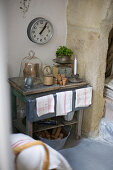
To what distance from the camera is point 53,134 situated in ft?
10.6

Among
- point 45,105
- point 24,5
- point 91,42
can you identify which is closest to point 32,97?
point 45,105

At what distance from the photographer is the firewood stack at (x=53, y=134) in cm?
318

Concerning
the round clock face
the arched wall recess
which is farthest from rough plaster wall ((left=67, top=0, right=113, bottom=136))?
the arched wall recess

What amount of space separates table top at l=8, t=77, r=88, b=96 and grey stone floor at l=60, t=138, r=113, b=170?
2.91ft

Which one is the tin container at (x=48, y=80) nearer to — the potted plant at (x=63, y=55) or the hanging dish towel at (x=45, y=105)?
the hanging dish towel at (x=45, y=105)

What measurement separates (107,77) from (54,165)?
2.29 metres

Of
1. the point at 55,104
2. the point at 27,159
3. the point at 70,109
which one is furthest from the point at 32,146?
the point at 70,109

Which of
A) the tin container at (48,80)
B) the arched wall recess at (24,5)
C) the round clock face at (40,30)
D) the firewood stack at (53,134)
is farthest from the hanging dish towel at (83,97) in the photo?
the arched wall recess at (24,5)

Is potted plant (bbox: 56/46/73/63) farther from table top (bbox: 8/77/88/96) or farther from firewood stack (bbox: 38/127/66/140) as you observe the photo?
firewood stack (bbox: 38/127/66/140)

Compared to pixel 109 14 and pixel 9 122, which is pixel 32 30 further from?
pixel 9 122

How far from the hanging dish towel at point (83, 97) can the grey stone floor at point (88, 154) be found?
2.05 ft

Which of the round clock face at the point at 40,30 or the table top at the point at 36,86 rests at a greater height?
the round clock face at the point at 40,30

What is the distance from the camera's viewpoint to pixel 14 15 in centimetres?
298

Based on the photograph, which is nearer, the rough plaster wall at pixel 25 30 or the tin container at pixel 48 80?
the tin container at pixel 48 80
